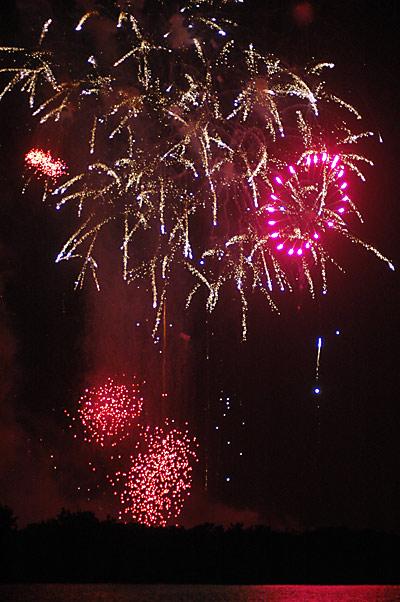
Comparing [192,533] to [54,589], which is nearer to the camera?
[54,589]

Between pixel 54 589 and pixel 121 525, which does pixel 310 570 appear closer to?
pixel 121 525

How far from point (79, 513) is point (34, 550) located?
174 cm

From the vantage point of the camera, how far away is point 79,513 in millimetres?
17812

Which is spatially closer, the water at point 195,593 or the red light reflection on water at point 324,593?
the water at point 195,593

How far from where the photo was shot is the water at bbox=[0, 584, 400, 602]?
12.5 metres

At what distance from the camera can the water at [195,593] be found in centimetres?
1253

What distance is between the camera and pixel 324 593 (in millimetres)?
14070

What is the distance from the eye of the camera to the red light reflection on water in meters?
12.9

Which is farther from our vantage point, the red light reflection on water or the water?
the red light reflection on water

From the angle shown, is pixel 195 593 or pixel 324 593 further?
pixel 324 593

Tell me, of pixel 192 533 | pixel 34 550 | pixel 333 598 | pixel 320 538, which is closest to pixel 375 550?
pixel 320 538

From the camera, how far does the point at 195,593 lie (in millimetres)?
13547

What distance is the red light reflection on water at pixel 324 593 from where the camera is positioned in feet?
42.4

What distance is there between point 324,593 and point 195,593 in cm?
206
